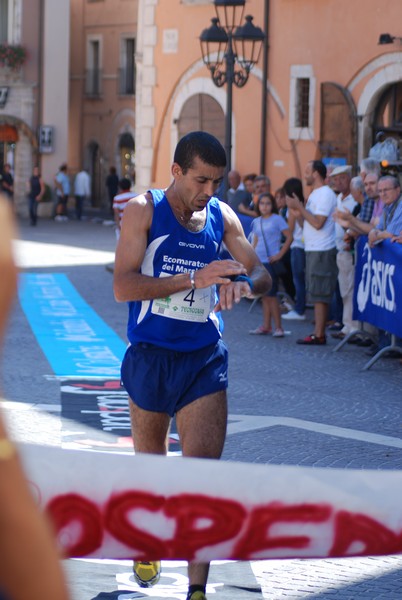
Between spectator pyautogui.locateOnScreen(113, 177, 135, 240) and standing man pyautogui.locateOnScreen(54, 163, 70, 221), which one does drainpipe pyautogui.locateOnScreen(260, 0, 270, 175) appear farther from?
standing man pyautogui.locateOnScreen(54, 163, 70, 221)

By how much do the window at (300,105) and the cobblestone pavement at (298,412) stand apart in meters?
8.54

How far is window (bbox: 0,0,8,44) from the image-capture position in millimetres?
47969

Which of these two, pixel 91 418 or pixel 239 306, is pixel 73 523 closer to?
pixel 91 418

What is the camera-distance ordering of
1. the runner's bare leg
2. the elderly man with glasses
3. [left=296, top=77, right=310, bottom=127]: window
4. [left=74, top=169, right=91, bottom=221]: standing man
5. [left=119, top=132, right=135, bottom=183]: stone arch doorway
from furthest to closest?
1. [left=119, top=132, right=135, bottom=183]: stone arch doorway
2. [left=74, top=169, right=91, bottom=221]: standing man
3. [left=296, top=77, right=310, bottom=127]: window
4. the elderly man with glasses
5. the runner's bare leg

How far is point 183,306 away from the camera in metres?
5.23

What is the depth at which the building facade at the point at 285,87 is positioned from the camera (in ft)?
75.2

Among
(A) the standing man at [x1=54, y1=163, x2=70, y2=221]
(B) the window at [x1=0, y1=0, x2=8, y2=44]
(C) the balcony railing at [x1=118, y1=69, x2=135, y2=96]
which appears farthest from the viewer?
(C) the balcony railing at [x1=118, y1=69, x2=135, y2=96]

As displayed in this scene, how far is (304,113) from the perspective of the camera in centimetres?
2522

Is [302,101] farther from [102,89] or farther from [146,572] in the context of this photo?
[102,89]

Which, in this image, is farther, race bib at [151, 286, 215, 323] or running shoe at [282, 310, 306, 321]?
running shoe at [282, 310, 306, 321]

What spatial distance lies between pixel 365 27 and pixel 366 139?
1.84 m

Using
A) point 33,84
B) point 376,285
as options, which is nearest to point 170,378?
point 376,285

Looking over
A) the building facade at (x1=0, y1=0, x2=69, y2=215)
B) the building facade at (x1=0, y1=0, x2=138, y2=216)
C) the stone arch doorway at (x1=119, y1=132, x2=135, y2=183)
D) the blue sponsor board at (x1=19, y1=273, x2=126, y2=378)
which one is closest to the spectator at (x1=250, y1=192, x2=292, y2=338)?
the blue sponsor board at (x1=19, y1=273, x2=126, y2=378)

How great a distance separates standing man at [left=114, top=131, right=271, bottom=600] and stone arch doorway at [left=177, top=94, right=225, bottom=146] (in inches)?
880
